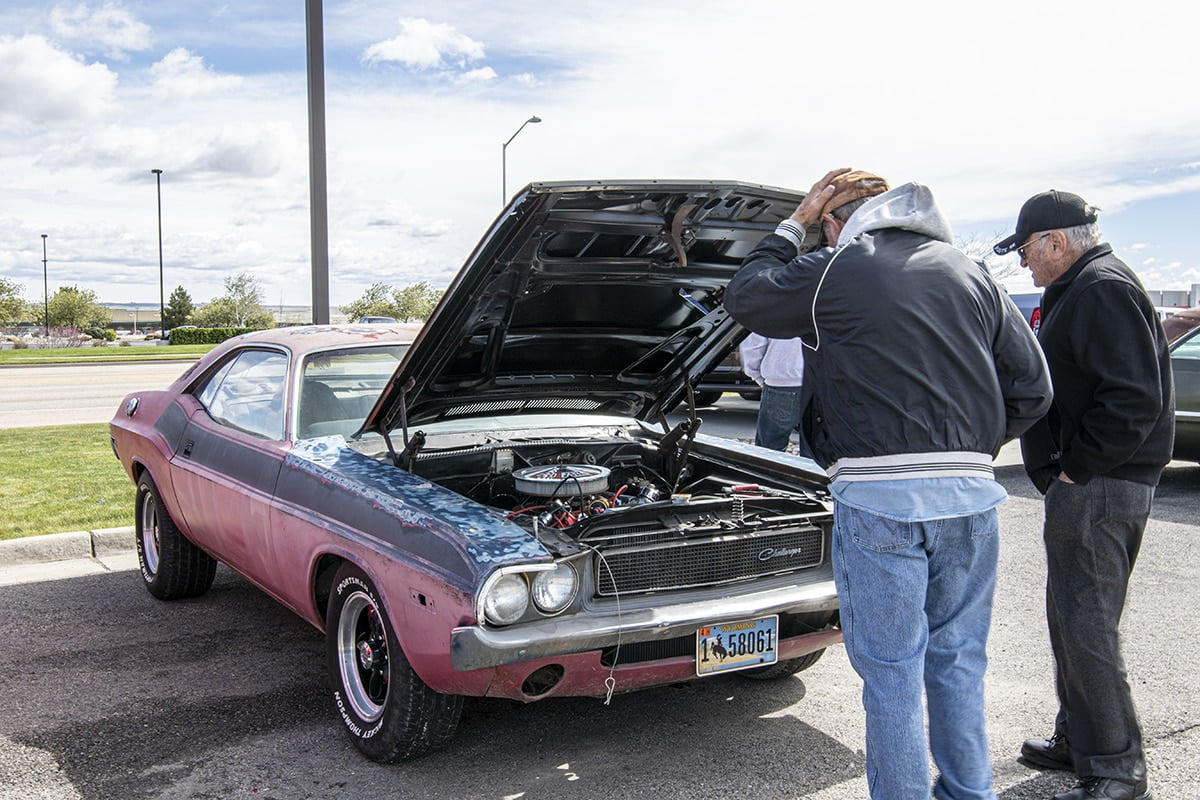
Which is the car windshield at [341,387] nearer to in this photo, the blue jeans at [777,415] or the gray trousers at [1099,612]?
the gray trousers at [1099,612]

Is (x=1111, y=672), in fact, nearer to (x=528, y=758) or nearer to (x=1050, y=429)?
(x=1050, y=429)

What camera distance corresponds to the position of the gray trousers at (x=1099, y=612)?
9.87 feet

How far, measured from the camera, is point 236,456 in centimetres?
438

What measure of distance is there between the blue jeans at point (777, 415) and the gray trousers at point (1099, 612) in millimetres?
3803

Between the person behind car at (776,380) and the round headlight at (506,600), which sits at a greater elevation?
the person behind car at (776,380)

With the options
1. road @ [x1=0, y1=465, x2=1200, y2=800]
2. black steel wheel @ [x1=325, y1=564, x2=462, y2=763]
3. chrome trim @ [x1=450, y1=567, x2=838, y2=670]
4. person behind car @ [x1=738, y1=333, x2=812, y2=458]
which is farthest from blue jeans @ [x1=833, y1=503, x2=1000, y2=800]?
person behind car @ [x1=738, y1=333, x2=812, y2=458]

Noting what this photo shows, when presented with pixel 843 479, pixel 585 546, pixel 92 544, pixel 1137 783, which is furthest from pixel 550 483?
pixel 92 544

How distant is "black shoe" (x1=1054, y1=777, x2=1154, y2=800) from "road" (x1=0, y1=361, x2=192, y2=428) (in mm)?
12219

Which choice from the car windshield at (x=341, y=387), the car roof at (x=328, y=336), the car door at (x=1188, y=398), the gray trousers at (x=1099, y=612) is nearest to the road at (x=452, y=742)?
the gray trousers at (x=1099, y=612)

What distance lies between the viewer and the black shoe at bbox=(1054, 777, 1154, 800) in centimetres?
299

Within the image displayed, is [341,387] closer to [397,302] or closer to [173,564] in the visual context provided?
[173,564]

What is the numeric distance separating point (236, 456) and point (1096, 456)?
3.36m

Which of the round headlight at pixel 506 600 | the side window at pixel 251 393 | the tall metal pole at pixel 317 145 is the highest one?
the tall metal pole at pixel 317 145

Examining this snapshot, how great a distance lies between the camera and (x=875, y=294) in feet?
8.07
